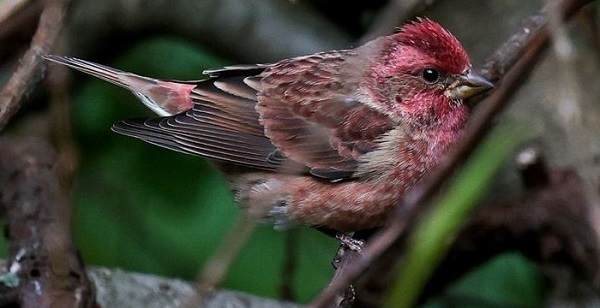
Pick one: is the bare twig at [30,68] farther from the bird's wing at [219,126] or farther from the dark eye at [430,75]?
the dark eye at [430,75]

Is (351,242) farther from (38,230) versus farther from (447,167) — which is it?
(447,167)

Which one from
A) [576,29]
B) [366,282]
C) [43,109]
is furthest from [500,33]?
[43,109]

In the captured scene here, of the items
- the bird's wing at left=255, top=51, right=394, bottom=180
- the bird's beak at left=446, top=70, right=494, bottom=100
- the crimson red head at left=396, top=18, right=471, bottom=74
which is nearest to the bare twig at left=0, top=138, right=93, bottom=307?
the bird's wing at left=255, top=51, right=394, bottom=180

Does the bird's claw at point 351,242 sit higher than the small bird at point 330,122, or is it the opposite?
the small bird at point 330,122

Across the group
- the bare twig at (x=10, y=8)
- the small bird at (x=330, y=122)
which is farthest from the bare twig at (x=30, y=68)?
the small bird at (x=330, y=122)

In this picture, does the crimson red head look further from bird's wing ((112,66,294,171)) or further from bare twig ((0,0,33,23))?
bare twig ((0,0,33,23))

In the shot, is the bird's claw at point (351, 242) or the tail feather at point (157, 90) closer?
the bird's claw at point (351, 242)

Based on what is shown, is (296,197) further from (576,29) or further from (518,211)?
(576,29)
